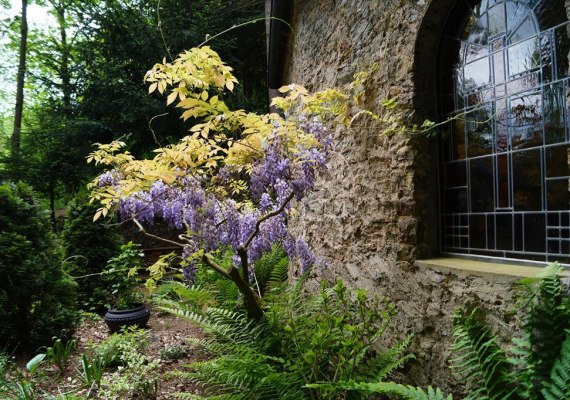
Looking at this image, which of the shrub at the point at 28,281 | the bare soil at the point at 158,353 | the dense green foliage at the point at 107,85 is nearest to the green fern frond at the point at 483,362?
the bare soil at the point at 158,353

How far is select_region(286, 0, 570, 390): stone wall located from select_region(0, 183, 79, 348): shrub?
298 cm

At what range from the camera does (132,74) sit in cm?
952

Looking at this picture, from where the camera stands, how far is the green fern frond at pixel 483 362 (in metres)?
1.72

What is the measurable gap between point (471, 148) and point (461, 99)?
0.35m

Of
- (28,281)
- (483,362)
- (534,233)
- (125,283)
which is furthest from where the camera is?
(125,283)

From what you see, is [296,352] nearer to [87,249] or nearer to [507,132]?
[507,132]

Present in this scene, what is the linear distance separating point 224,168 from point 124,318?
2.59 metres

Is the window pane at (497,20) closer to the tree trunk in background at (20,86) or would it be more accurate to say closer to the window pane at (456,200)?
the window pane at (456,200)

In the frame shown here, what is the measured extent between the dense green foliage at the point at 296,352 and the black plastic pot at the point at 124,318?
1710mm

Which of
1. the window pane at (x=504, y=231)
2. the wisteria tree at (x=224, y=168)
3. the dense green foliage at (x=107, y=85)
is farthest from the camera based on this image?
the dense green foliage at (x=107, y=85)

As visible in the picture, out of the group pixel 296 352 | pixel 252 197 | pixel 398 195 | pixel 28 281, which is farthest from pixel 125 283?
pixel 398 195

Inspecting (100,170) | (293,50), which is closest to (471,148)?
(293,50)

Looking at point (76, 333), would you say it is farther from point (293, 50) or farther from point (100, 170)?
point (100, 170)

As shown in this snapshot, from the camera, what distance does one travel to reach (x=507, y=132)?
220 cm
